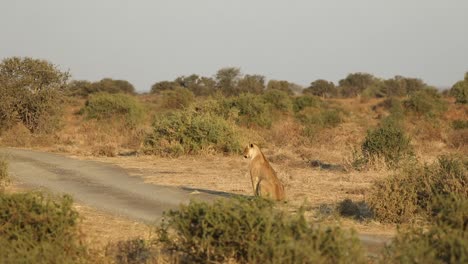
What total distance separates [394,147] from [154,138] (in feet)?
30.1

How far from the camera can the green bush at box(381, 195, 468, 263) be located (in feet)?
20.0

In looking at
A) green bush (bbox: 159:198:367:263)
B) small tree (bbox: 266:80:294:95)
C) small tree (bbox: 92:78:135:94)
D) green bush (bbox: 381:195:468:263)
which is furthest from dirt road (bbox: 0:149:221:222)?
small tree (bbox: 266:80:294:95)

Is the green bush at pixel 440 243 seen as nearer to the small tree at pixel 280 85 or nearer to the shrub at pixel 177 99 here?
the shrub at pixel 177 99

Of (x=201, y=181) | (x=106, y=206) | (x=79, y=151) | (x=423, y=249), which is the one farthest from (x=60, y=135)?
(x=423, y=249)

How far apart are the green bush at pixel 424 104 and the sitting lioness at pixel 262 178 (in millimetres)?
35247

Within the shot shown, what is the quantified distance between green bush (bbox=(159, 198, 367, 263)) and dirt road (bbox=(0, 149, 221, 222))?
377 cm

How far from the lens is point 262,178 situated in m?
12.6

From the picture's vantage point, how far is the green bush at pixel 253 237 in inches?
249

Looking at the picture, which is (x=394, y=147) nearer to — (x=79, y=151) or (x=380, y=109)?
(x=79, y=151)

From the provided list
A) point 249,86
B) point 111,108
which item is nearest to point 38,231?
point 111,108

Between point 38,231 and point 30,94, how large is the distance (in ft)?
84.8

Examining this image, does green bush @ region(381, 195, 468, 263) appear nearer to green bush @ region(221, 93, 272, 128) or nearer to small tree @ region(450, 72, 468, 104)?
green bush @ region(221, 93, 272, 128)

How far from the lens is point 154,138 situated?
2527 cm

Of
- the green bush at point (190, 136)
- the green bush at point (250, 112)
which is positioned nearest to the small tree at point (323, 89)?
the green bush at point (250, 112)
